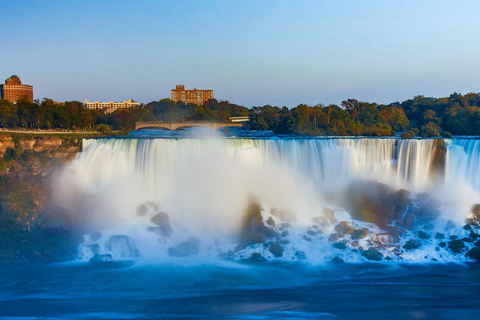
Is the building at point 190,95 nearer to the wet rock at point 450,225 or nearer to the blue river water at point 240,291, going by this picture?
the wet rock at point 450,225

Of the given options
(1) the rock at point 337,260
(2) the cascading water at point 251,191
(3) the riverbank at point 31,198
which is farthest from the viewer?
(2) the cascading water at point 251,191

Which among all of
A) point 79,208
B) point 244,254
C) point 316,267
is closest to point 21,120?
point 79,208

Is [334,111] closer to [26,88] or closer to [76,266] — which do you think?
[76,266]

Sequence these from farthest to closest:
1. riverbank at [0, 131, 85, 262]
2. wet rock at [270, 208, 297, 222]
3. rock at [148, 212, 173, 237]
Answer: wet rock at [270, 208, 297, 222], rock at [148, 212, 173, 237], riverbank at [0, 131, 85, 262]

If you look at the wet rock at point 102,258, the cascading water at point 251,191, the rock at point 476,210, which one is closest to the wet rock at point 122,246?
the cascading water at point 251,191

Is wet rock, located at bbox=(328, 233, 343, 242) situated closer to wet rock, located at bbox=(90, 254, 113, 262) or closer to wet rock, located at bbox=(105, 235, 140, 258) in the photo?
wet rock, located at bbox=(105, 235, 140, 258)

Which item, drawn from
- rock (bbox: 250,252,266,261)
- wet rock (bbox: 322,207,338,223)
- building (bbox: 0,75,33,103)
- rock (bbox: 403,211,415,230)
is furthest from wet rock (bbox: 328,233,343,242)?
building (bbox: 0,75,33,103)

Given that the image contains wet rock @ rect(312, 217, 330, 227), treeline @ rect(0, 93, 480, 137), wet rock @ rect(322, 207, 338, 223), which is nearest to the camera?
wet rock @ rect(312, 217, 330, 227)
